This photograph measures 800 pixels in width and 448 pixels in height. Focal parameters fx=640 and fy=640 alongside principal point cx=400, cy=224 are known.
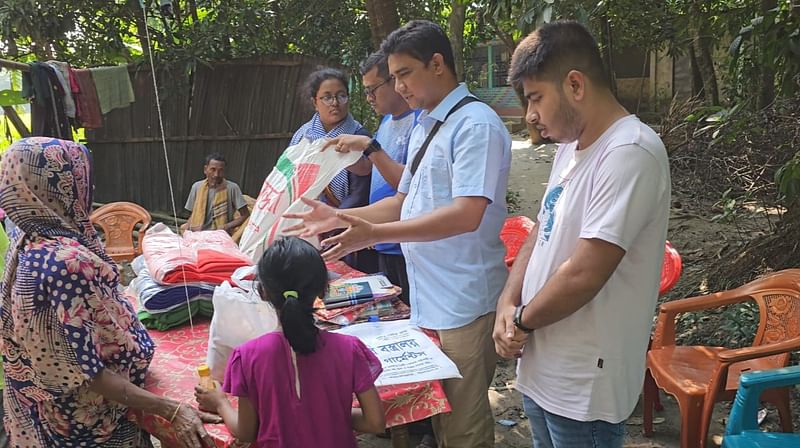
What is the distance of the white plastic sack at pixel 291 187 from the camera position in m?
2.67

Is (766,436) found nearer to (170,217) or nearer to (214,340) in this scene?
(214,340)

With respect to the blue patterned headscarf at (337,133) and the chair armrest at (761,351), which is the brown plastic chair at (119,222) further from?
the chair armrest at (761,351)

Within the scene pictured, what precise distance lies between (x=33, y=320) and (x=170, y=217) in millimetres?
6669

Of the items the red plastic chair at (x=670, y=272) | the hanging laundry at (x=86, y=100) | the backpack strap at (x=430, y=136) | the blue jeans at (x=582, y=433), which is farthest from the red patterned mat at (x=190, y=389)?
the hanging laundry at (x=86, y=100)

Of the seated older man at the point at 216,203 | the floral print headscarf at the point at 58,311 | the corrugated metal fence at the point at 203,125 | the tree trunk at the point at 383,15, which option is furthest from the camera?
the corrugated metal fence at the point at 203,125

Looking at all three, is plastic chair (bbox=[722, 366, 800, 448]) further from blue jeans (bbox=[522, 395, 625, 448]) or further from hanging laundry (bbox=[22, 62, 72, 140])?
hanging laundry (bbox=[22, 62, 72, 140])

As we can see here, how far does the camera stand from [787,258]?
4031 mm

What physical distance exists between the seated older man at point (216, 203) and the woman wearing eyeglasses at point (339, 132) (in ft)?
6.90

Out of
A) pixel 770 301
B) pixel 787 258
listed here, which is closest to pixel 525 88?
pixel 770 301

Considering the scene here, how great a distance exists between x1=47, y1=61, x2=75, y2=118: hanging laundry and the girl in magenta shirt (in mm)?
5181

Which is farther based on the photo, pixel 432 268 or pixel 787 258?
pixel 787 258

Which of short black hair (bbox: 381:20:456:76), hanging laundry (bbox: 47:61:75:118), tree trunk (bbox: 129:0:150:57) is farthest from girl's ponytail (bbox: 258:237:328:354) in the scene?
tree trunk (bbox: 129:0:150:57)

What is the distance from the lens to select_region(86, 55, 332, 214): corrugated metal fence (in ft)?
25.2

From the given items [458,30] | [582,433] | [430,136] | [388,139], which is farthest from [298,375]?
[458,30]
